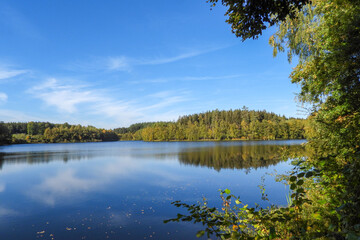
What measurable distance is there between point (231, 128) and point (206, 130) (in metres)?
16.3

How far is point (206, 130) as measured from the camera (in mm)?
128750

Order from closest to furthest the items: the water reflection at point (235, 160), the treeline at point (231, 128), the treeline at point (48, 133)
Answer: the water reflection at point (235, 160) < the treeline at point (231, 128) < the treeline at point (48, 133)

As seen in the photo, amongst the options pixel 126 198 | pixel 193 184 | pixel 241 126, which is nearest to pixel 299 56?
pixel 193 184

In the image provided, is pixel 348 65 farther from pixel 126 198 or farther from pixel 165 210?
pixel 126 198

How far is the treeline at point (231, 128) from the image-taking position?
103500 mm

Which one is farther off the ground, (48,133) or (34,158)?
(48,133)

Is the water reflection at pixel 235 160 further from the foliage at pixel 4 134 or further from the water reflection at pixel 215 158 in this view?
the foliage at pixel 4 134

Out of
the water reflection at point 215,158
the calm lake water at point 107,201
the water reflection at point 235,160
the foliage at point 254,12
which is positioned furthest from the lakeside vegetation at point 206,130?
the foliage at point 254,12

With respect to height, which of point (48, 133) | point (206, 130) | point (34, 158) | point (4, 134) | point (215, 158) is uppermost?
point (206, 130)

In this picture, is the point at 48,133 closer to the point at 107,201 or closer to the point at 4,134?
the point at 4,134

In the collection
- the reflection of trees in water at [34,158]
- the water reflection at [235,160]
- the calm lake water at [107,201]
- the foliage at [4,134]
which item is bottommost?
the calm lake water at [107,201]

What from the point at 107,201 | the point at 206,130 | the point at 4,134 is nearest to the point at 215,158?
the point at 107,201

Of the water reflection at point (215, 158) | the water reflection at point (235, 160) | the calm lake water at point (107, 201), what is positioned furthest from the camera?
the water reflection at point (215, 158)

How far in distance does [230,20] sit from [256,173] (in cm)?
1754
